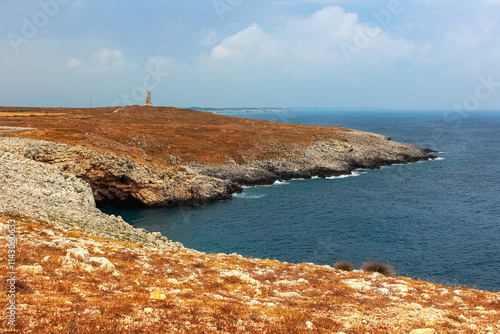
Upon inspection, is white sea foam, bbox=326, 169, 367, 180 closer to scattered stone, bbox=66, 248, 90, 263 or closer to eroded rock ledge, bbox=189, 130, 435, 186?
eroded rock ledge, bbox=189, 130, 435, 186

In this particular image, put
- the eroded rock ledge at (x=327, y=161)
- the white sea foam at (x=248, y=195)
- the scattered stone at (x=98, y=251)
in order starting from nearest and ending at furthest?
1. the scattered stone at (x=98, y=251)
2. the white sea foam at (x=248, y=195)
3. the eroded rock ledge at (x=327, y=161)

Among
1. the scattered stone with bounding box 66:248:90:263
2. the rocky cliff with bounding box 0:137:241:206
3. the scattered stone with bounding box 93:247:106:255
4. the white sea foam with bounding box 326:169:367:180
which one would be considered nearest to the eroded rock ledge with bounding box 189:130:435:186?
the white sea foam with bounding box 326:169:367:180

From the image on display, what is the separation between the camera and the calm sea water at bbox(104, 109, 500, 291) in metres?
34.0

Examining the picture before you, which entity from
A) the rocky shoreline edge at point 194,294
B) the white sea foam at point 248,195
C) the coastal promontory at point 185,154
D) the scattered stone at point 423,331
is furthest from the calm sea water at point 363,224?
the scattered stone at point 423,331

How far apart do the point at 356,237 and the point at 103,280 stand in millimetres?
32902

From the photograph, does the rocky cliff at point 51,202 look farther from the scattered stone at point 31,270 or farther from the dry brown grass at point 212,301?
the scattered stone at point 31,270

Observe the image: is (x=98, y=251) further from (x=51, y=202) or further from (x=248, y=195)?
(x=248, y=195)

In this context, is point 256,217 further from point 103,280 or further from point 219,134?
point 219,134

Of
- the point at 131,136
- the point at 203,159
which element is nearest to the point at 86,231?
the point at 203,159

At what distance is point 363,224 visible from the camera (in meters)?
44.6

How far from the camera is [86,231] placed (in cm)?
2406

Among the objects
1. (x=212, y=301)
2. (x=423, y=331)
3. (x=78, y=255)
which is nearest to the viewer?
(x=423, y=331)

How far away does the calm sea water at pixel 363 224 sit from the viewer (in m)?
34.0

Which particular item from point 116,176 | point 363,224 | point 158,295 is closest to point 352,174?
point 363,224
